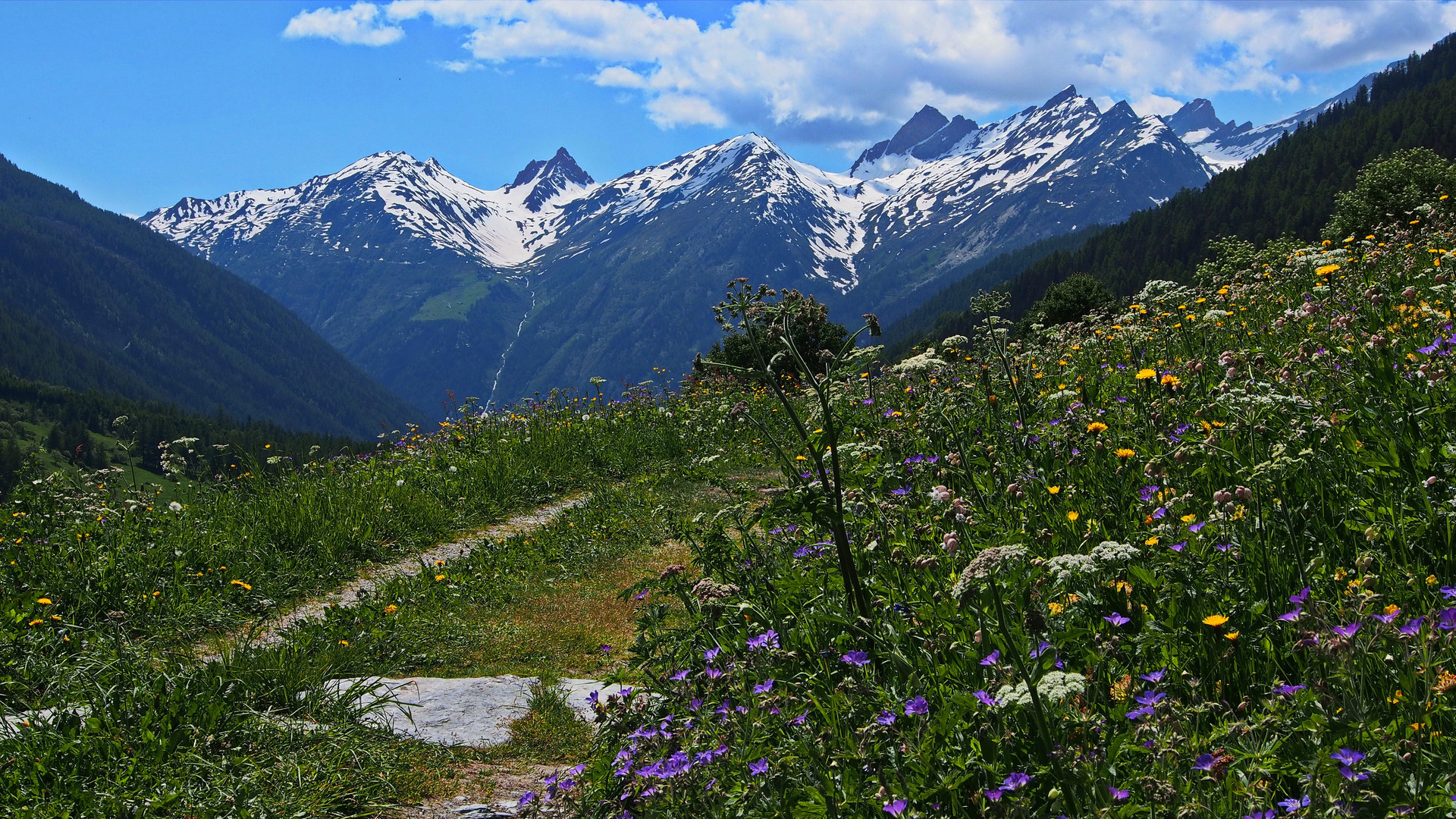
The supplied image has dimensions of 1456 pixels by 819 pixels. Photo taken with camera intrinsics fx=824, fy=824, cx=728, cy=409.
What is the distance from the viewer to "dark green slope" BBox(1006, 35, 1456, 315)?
12425 centimetres

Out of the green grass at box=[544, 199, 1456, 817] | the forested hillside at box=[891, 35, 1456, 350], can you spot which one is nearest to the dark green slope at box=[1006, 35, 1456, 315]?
the forested hillside at box=[891, 35, 1456, 350]

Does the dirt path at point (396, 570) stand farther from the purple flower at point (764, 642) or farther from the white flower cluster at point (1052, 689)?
the white flower cluster at point (1052, 689)

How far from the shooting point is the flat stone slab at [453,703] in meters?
4.77

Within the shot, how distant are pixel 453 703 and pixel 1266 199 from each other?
531 feet

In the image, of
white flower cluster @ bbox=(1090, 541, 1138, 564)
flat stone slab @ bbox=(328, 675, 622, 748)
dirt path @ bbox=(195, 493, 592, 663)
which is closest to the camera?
white flower cluster @ bbox=(1090, 541, 1138, 564)

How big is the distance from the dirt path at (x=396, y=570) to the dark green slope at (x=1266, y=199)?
4563 inches

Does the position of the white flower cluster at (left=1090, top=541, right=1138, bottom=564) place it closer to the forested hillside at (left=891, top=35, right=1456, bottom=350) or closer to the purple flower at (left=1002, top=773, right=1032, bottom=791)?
the purple flower at (left=1002, top=773, right=1032, bottom=791)

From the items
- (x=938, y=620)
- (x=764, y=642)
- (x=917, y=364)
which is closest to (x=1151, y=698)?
(x=938, y=620)

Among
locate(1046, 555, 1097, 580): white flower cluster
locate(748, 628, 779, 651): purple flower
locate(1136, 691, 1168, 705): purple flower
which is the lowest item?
locate(1136, 691, 1168, 705): purple flower

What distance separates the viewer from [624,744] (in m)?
3.71

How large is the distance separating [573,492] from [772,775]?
957 centimetres

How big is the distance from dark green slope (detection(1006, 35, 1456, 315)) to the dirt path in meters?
116

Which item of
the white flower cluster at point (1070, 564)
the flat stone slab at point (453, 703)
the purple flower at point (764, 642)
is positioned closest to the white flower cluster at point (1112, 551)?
the white flower cluster at point (1070, 564)

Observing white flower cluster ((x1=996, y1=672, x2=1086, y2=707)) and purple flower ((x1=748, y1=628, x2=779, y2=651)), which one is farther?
purple flower ((x1=748, y1=628, x2=779, y2=651))
